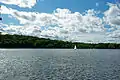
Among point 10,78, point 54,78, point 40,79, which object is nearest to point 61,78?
point 54,78

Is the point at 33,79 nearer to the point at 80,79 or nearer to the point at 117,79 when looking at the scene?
the point at 80,79

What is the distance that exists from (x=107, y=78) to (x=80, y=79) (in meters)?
7.11

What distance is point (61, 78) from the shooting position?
54.5m

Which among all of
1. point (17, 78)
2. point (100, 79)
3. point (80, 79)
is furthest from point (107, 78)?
point (17, 78)

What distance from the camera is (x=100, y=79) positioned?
53.6m

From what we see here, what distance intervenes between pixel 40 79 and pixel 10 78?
293 inches

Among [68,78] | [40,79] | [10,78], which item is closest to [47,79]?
[40,79]

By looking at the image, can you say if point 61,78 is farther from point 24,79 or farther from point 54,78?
point 24,79

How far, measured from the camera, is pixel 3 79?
52406 millimetres

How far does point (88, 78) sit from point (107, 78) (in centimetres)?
481

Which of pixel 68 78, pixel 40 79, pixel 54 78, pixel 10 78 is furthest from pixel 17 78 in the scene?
pixel 68 78

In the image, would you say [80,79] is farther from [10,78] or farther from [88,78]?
[10,78]

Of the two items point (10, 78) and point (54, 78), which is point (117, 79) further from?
point (10, 78)

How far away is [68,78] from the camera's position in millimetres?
54469
